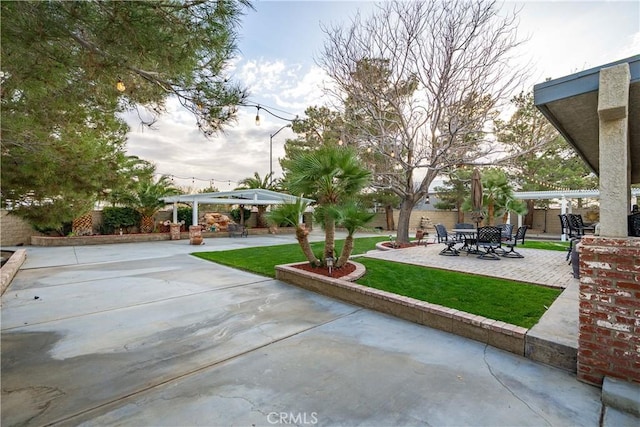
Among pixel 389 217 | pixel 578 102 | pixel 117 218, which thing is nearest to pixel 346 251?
pixel 578 102

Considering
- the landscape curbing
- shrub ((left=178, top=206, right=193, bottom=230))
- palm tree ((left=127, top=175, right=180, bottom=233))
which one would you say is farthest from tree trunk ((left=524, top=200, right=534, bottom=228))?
palm tree ((left=127, top=175, right=180, bottom=233))

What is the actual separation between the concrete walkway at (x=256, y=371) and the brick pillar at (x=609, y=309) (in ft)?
0.81

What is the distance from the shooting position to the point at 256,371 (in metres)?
2.81

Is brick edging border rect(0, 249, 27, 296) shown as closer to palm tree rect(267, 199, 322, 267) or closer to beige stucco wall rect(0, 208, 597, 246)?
beige stucco wall rect(0, 208, 597, 246)

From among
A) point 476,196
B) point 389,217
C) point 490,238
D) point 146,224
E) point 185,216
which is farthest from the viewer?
point 389,217

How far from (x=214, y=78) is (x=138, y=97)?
1.28 m

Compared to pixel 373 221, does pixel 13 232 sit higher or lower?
lower

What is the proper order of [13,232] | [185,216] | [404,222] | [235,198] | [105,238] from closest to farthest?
[404,222]
[13,232]
[105,238]
[235,198]
[185,216]

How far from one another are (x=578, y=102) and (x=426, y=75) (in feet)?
26.1

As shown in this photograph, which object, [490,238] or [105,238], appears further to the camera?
[105,238]

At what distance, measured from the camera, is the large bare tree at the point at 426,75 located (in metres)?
9.45

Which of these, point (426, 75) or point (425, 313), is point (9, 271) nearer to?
point (425, 313)

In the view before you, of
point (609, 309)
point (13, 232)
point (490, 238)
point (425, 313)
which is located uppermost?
point (490, 238)

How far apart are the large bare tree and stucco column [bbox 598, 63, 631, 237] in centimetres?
740
